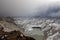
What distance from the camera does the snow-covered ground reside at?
10.7 feet

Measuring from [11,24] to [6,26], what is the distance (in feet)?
0.47

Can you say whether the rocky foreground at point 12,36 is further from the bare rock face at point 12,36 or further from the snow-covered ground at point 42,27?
the snow-covered ground at point 42,27

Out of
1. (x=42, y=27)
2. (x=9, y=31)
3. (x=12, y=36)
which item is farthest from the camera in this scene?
(x=42, y=27)

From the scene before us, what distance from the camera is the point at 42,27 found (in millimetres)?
3477

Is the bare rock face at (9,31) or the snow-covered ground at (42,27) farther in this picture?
the snow-covered ground at (42,27)

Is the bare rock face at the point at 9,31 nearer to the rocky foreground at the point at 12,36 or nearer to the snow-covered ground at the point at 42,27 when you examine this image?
the rocky foreground at the point at 12,36

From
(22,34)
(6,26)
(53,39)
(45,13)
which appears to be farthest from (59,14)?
(6,26)

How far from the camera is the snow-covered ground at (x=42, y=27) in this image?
3.27 m

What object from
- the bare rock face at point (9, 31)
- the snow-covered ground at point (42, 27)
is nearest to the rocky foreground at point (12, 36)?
the bare rock face at point (9, 31)

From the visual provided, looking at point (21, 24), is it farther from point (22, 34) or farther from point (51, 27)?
point (51, 27)

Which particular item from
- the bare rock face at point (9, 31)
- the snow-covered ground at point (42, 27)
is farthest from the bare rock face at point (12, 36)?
the snow-covered ground at point (42, 27)

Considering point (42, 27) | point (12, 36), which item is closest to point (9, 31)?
point (12, 36)

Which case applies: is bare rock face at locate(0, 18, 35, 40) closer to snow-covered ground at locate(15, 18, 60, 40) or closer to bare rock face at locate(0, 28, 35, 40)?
bare rock face at locate(0, 28, 35, 40)

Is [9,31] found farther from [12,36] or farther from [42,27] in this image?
[42,27]
